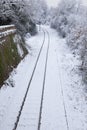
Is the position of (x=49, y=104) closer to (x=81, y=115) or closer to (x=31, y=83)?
(x=81, y=115)

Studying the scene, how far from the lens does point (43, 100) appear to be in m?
15.7

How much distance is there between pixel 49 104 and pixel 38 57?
1477cm

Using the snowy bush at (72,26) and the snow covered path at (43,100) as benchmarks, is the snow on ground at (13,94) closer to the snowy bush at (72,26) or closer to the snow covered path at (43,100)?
the snow covered path at (43,100)

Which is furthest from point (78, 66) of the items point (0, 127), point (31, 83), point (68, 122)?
point (0, 127)

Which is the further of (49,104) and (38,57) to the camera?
(38,57)

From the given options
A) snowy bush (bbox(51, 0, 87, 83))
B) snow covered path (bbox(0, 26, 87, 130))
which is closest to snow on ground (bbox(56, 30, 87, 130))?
snow covered path (bbox(0, 26, 87, 130))

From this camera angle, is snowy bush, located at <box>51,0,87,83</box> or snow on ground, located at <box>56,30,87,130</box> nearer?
snow on ground, located at <box>56,30,87,130</box>

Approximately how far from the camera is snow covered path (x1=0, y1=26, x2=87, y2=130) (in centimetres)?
1275

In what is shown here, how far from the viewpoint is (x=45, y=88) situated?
714 inches

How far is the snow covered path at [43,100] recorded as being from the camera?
12750 millimetres

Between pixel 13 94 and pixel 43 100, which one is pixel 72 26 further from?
pixel 43 100

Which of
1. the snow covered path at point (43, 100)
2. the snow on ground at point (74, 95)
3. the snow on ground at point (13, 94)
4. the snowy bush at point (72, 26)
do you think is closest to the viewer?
the snow covered path at point (43, 100)

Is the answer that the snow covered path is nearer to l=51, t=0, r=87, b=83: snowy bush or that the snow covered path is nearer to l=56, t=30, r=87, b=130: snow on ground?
l=56, t=30, r=87, b=130: snow on ground

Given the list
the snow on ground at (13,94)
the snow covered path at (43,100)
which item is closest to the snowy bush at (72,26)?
the snow covered path at (43,100)
